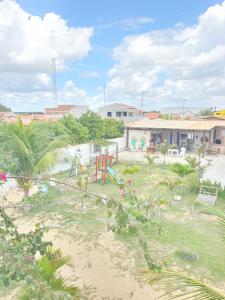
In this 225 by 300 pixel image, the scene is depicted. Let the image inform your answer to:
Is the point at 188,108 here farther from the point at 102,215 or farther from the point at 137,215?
the point at 137,215

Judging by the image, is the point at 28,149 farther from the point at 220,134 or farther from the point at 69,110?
the point at 69,110

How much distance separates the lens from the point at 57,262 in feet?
14.0

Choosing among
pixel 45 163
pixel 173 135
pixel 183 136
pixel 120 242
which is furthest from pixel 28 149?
pixel 183 136

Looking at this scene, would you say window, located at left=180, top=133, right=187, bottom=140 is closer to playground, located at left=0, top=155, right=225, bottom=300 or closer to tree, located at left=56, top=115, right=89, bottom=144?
tree, located at left=56, top=115, right=89, bottom=144

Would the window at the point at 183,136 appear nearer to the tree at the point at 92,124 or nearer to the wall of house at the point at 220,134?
the wall of house at the point at 220,134

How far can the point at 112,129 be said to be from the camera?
30.1 m

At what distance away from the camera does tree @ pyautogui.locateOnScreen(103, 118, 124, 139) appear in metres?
29.7

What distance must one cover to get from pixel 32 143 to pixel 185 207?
686cm

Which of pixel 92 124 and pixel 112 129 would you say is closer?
pixel 92 124

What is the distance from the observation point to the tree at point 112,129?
29719 mm

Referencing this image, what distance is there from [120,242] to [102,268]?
1.53 meters

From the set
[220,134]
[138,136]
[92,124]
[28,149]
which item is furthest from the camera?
[220,134]

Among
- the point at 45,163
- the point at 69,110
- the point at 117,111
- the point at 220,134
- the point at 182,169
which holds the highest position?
the point at 69,110

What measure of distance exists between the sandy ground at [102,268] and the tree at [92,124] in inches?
716
